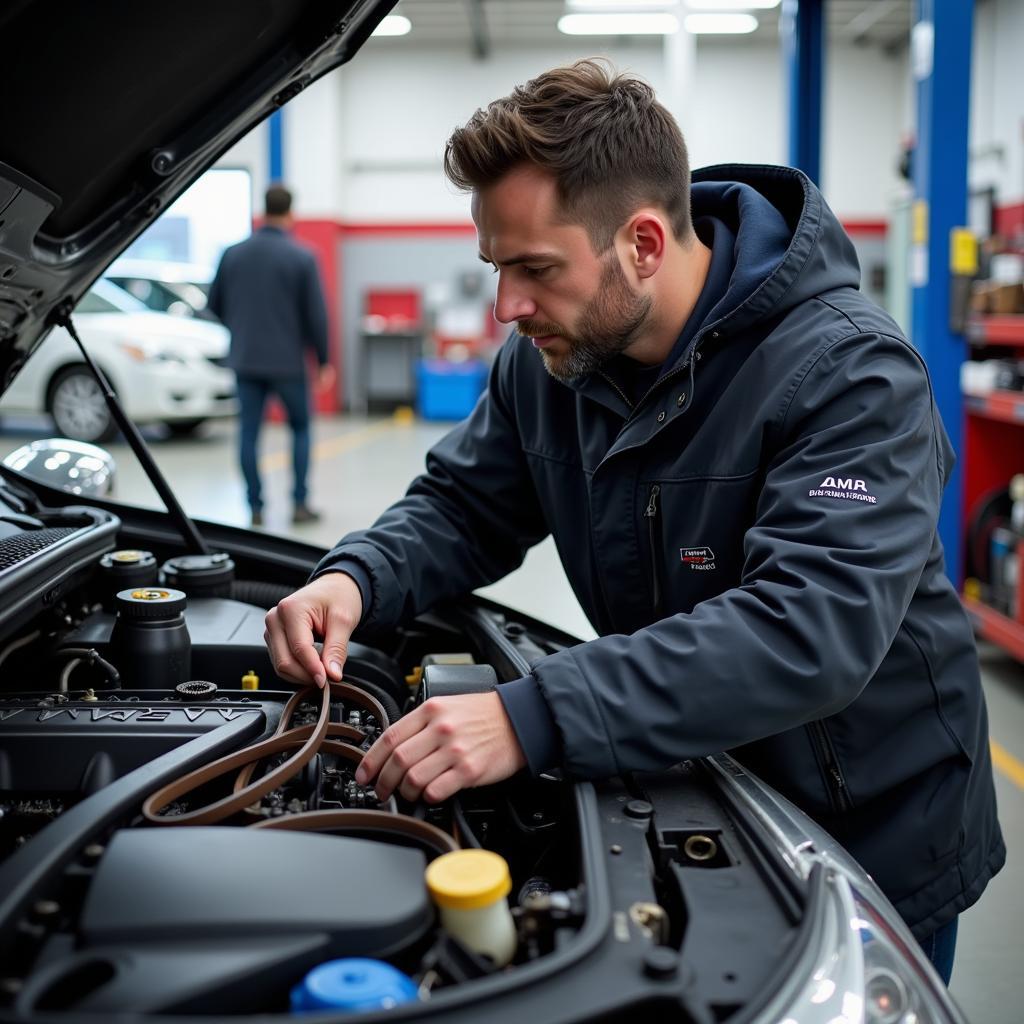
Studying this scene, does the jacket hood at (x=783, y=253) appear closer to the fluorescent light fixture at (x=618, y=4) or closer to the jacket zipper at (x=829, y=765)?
the jacket zipper at (x=829, y=765)

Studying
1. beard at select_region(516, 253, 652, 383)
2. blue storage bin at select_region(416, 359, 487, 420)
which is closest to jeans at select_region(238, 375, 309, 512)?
beard at select_region(516, 253, 652, 383)

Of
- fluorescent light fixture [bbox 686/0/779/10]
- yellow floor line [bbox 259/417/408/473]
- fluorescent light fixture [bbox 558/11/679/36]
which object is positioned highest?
fluorescent light fixture [bbox 558/11/679/36]

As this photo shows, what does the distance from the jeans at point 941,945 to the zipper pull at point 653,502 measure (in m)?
0.60

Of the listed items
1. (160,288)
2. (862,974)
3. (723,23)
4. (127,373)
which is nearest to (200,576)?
(862,974)

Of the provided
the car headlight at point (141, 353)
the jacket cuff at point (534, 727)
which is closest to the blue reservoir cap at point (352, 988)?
the jacket cuff at point (534, 727)

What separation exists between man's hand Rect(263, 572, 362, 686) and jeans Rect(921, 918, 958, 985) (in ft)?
2.55

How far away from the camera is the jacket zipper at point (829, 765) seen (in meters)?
1.23

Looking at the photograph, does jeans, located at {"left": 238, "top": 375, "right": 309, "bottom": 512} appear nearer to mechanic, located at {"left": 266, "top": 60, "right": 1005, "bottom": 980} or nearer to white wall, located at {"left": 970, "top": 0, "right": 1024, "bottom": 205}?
mechanic, located at {"left": 266, "top": 60, "right": 1005, "bottom": 980}

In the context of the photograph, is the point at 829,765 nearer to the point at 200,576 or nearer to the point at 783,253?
the point at 783,253

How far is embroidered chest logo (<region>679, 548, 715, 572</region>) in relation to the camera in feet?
4.25

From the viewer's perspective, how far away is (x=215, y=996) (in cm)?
71

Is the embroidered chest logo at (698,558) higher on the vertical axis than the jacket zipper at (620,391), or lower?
lower

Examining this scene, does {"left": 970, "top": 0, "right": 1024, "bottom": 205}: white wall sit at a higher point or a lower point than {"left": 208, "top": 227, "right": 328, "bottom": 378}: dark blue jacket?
higher

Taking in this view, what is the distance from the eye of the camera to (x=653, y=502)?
133 cm
